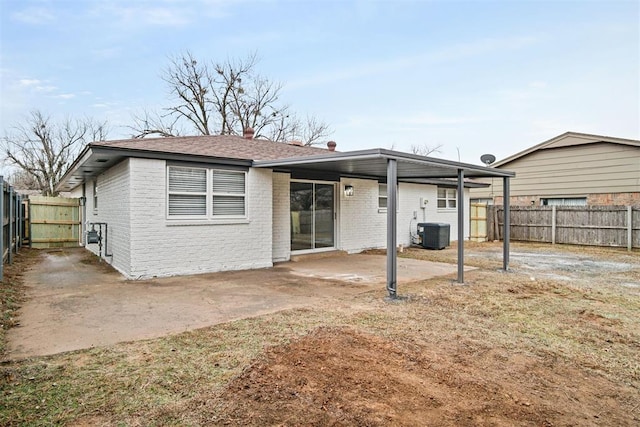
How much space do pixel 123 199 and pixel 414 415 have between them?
7.30m

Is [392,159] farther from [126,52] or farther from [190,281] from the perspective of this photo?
[126,52]

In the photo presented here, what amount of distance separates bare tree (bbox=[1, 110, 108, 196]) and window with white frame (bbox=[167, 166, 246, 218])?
23792mm

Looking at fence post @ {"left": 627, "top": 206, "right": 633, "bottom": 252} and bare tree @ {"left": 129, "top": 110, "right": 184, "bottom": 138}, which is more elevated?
bare tree @ {"left": 129, "top": 110, "right": 184, "bottom": 138}

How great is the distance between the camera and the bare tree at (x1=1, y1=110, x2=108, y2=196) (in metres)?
27.1

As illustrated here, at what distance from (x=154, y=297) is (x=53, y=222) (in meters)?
11.3

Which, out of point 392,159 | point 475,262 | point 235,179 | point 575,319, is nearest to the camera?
point 575,319

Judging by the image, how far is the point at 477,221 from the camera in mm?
17141

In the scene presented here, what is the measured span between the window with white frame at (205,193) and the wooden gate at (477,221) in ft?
38.1

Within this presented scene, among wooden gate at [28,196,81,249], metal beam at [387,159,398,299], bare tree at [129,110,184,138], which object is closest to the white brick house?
metal beam at [387,159,398,299]

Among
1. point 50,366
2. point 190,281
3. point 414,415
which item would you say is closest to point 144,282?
point 190,281

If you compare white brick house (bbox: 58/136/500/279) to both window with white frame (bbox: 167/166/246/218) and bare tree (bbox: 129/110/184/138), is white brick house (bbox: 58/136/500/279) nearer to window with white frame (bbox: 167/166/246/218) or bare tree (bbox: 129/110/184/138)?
window with white frame (bbox: 167/166/246/218)

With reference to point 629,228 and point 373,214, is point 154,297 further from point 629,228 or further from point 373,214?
point 629,228

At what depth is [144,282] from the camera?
738 cm

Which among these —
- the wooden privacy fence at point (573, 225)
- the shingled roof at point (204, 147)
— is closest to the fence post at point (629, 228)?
the wooden privacy fence at point (573, 225)
